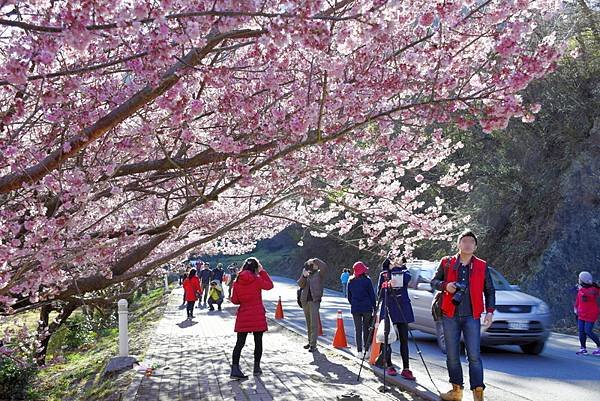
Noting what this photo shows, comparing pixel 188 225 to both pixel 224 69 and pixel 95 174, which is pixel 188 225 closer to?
pixel 95 174

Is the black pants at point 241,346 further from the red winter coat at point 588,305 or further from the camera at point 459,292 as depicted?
the red winter coat at point 588,305

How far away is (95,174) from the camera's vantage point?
268 inches

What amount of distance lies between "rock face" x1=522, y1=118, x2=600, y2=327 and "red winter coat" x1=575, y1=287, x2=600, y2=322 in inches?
302

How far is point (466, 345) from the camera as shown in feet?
23.8

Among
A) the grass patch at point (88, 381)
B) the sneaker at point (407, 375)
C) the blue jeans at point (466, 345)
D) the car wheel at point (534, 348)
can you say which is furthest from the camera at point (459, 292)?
the car wheel at point (534, 348)

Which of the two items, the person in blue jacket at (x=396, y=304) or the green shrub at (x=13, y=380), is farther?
the green shrub at (x=13, y=380)

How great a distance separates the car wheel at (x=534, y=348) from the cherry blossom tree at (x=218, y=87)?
6168 mm

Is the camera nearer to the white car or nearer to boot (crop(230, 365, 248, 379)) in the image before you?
boot (crop(230, 365, 248, 379))

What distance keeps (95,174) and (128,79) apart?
1076mm

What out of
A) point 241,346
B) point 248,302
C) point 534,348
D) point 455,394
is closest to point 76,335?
point 241,346

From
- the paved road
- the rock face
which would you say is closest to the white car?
the paved road

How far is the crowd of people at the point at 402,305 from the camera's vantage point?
284 inches

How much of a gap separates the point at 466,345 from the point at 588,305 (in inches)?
269

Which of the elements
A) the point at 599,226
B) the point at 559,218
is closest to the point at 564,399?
the point at 599,226
